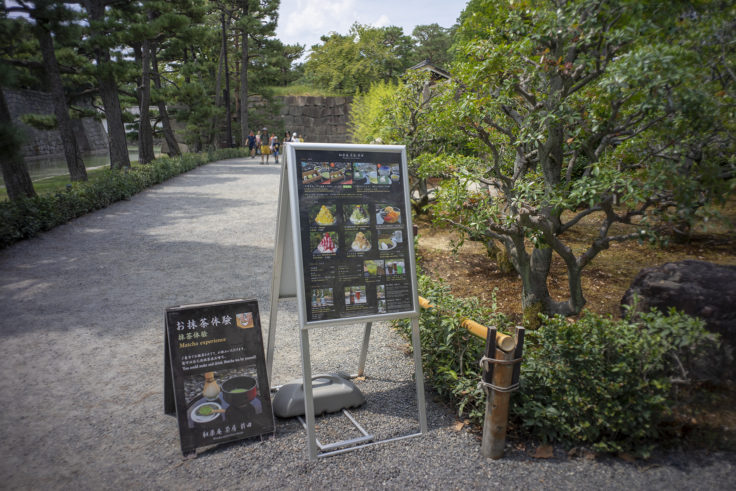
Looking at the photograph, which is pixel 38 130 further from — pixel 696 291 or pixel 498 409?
pixel 696 291

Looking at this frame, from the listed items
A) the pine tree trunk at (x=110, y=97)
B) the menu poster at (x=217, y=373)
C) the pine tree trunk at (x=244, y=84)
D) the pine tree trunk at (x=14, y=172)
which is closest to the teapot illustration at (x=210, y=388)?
the menu poster at (x=217, y=373)

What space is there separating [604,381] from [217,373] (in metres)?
2.34

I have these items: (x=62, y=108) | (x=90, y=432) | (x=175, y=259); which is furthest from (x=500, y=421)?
(x=62, y=108)

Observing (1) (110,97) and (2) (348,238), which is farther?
(1) (110,97)

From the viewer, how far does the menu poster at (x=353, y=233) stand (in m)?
2.66

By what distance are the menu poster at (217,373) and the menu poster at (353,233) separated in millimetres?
597

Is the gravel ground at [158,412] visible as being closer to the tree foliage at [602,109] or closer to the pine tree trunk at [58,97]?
the tree foliage at [602,109]

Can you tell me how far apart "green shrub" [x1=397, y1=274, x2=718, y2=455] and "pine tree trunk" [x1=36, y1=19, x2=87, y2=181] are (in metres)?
12.2

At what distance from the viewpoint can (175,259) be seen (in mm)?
6742

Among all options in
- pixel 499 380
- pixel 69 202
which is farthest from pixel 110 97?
pixel 499 380

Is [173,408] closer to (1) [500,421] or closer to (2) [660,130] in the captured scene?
(1) [500,421]

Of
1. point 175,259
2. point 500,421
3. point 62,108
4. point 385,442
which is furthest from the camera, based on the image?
point 62,108

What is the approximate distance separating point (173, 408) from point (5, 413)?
44.4 inches

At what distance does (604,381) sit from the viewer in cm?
262
